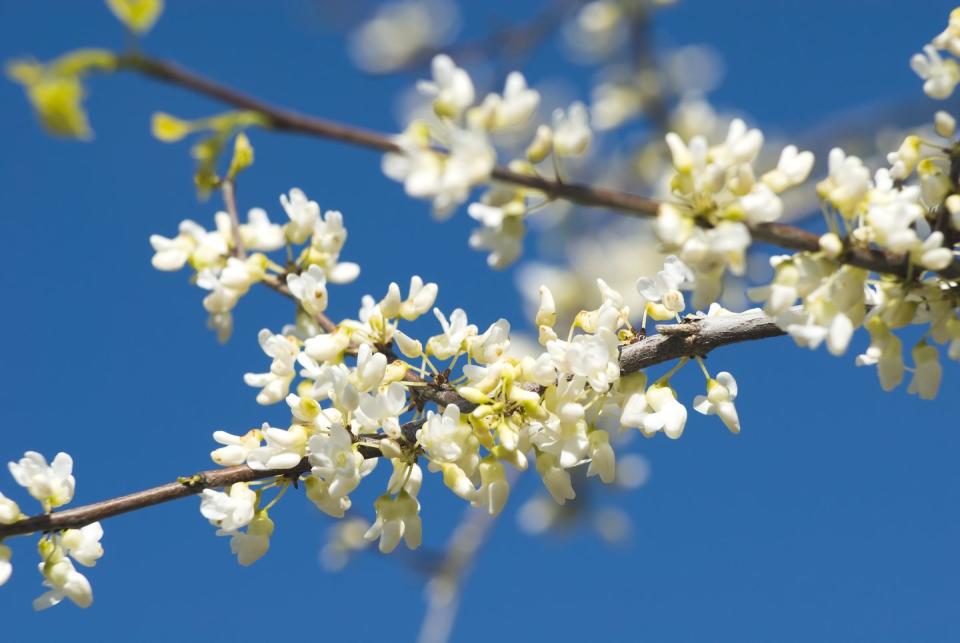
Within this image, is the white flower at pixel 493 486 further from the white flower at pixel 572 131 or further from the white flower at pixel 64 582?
the white flower at pixel 64 582

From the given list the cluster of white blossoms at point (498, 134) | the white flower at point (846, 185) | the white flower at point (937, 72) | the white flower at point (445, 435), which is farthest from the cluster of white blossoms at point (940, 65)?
the white flower at point (445, 435)

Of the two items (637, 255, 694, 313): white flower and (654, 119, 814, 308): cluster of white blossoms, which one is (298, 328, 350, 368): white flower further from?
(654, 119, 814, 308): cluster of white blossoms

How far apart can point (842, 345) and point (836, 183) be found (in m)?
0.23

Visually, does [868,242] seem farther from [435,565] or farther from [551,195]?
[435,565]

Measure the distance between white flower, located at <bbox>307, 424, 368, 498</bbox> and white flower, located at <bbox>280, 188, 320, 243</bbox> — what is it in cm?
70

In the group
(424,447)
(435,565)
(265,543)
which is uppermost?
(435,565)

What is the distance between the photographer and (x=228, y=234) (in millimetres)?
2365

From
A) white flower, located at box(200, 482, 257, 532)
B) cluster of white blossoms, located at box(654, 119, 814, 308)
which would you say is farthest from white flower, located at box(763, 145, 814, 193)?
white flower, located at box(200, 482, 257, 532)

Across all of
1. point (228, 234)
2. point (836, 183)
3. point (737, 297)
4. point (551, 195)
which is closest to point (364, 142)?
point (551, 195)

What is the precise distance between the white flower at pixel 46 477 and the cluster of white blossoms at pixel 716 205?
3.99 ft

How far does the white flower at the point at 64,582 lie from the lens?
189 cm

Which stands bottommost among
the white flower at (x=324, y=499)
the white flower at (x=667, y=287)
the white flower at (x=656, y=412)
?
the white flower at (x=324, y=499)

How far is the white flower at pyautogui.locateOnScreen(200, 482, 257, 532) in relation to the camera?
5.92ft

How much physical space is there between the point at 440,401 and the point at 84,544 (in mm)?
716
